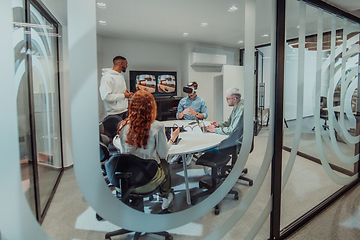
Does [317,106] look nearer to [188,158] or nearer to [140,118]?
[188,158]

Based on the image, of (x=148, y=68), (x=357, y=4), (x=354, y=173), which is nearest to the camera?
(x=148, y=68)

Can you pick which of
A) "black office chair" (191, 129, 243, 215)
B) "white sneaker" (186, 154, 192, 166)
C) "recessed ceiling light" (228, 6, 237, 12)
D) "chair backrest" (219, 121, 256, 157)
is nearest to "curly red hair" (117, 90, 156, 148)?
"white sneaker" (186, 154, 192, 166)


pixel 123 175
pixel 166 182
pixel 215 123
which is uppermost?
pixel 215 123

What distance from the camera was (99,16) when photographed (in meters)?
1.02

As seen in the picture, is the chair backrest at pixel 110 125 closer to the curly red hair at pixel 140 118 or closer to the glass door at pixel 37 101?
the curly red hair at pixel 140 118

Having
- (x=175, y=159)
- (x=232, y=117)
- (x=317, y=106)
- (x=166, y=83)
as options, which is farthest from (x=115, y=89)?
(x=317, y=106)

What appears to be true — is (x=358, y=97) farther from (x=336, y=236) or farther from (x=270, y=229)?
(x=270, y=229)

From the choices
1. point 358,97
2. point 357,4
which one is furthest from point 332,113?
point 357,4

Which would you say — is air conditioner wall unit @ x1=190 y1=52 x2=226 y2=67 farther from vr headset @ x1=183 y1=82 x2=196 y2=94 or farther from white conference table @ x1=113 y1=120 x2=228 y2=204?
white conference table @ x1=113 y1=120 x2=228 y2=204

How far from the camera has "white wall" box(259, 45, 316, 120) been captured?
5.71 feet

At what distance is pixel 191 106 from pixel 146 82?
350mm

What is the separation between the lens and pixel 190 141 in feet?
4.57

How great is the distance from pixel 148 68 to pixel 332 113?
2725mm

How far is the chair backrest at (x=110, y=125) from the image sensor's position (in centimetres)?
106
